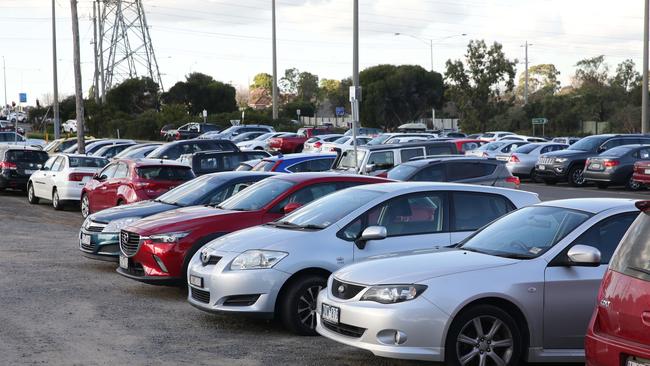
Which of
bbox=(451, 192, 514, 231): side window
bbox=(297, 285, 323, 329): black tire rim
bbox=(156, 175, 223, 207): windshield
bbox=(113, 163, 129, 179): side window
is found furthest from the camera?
bbox=(113, 163, 129, 179): side window

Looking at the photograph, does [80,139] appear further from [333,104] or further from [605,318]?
[333,104]

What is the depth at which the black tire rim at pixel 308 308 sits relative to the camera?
9.56 metres

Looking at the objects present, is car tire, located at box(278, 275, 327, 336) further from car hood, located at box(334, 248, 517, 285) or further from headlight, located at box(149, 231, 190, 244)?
headlight, located at box(149, 231, 190, 244)

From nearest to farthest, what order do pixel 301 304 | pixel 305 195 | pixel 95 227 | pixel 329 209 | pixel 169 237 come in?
pixel 301 304 < pixel 329 209 < pixel 169 237 < pixel 305 195 < pixel 95 227

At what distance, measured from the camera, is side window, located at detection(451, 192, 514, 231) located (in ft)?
33.4

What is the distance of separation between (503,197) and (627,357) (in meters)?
4.99

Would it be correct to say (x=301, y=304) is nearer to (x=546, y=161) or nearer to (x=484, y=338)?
(x=484, y=338)

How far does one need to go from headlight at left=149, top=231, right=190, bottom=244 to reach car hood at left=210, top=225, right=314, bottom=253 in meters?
1.29

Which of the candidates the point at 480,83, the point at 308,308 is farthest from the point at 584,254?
the point at 480,83

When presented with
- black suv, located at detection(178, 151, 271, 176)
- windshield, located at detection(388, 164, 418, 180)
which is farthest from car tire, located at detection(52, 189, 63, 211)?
windshield, located at detection(388, 164, 418, 180)

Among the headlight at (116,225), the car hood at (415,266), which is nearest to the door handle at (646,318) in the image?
the car hood at (415,266)

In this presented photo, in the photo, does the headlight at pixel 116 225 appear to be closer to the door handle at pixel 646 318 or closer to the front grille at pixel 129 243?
the front grille at pixel 129 243

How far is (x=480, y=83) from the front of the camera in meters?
76.6

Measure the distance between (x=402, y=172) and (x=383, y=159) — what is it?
363cm
